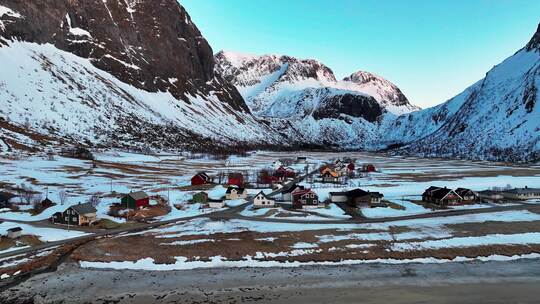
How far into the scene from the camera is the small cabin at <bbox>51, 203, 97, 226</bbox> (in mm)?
67312

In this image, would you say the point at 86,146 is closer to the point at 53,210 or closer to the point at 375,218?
the point at 53,210

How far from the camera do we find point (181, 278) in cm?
4344

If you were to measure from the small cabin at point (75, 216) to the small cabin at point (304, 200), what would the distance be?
37.5 metres

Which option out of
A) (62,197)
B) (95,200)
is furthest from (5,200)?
(95,200)

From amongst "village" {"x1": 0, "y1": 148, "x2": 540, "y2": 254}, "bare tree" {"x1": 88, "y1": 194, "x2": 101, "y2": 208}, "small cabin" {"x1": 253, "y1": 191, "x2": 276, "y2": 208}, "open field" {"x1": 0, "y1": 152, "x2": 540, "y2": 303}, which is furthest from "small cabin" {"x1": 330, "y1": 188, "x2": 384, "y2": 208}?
"bare tree" {"x1": 88, "y1": 194, "x2": 101, "y2": 208}

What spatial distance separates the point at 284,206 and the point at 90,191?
46103mm

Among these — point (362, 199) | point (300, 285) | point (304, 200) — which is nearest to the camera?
point (300, 285)

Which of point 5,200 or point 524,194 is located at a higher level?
point 5,200

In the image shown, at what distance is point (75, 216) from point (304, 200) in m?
41.6

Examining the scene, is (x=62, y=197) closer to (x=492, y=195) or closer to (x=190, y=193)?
(x=190, y=193)

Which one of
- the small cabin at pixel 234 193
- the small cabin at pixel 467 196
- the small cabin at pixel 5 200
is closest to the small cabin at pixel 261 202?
the small cabin at pixel 234 193

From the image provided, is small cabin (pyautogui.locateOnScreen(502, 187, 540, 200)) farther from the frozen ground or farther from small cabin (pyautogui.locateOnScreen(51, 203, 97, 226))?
small cabin (pyautogui.locateOnScreen(51, 203, 97, 226))

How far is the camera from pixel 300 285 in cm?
4088

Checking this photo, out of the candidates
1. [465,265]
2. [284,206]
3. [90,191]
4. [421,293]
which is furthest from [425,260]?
[90,191]
